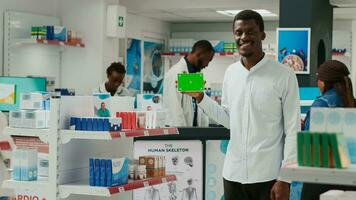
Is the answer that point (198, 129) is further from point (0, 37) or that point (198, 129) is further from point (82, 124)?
point (0, 37)

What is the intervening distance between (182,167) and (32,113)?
2041 millimetres

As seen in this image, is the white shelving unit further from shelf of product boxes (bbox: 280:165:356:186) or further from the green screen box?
shelf of product boxes (bbox: 280:165:356:186)

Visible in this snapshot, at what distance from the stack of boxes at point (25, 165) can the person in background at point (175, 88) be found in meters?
2.07

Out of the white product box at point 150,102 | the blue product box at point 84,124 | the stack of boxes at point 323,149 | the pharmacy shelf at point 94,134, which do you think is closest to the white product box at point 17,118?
the pharmacy shelf at point 94,134

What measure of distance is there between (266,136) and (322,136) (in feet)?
4.87

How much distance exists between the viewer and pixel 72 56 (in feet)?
34.3

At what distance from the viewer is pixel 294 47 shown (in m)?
7.52

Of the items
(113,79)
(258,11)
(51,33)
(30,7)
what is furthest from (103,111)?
(258,11)

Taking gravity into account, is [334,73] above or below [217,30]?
below

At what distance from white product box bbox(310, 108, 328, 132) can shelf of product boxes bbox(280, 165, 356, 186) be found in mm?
262

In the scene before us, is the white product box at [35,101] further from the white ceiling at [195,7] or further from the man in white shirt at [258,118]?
the white ceiling at [195,7]

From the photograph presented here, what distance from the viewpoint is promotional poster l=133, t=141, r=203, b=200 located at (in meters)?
6.27

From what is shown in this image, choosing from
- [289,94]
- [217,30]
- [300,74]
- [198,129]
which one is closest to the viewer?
[289,94]

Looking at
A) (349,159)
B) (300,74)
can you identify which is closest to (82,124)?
(349,159)
